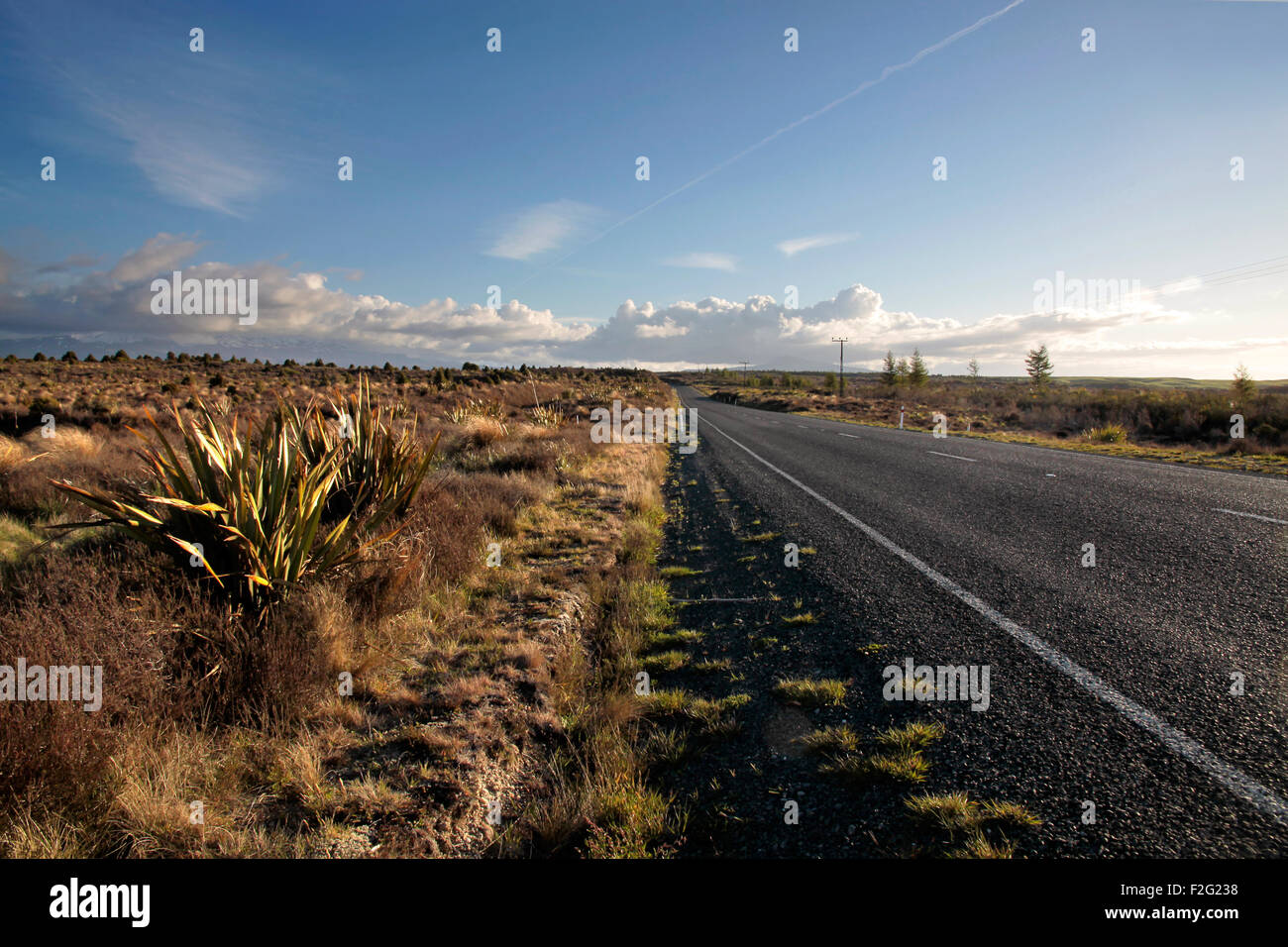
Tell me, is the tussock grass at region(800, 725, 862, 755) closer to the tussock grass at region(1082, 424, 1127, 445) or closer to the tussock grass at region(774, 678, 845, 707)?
the tussock grass at region(774, 678, 845, 707)

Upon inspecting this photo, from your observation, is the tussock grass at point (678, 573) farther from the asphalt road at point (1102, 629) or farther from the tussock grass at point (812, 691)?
the tussock grass at point (812, 691)

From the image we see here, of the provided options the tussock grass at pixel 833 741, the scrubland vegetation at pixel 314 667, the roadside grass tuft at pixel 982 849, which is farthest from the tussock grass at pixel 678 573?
the roadside grass tuft at pixel 982 849

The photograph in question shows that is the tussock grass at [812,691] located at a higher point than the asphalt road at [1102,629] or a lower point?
lower

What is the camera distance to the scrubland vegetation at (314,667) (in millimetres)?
2176

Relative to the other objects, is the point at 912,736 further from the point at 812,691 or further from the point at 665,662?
the point at 665,662

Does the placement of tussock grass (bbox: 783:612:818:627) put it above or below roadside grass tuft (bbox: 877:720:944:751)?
above

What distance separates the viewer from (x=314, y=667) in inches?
123

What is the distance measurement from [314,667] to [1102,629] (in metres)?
4.86

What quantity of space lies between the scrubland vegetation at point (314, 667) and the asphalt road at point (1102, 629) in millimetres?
1678

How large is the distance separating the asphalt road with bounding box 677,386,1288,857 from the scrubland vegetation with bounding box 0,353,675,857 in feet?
5.50

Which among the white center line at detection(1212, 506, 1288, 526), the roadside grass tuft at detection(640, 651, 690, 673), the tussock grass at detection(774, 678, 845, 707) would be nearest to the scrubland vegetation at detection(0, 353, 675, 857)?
the roadside grass tuft at detection(640, 651, 690, 673)

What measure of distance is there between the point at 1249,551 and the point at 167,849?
7.61 metres

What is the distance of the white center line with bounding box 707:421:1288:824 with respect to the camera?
6.63 feet
